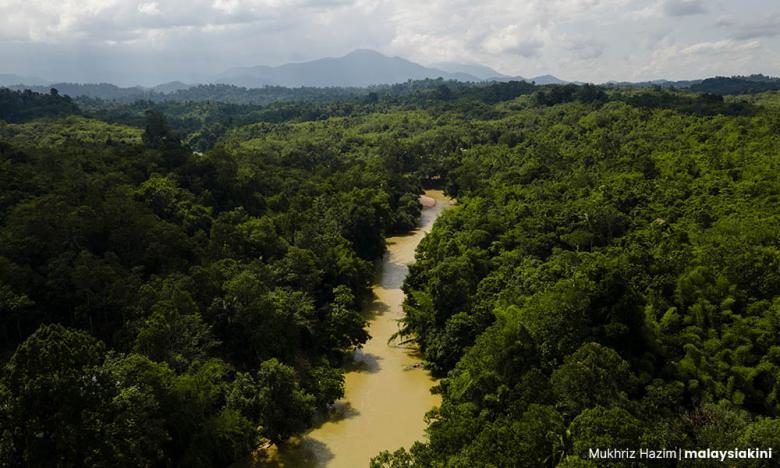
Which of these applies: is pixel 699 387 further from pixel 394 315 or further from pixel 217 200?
pixel 217 200

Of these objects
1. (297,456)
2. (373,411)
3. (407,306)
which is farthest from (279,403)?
(407,306)

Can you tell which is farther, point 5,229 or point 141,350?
point 5,229

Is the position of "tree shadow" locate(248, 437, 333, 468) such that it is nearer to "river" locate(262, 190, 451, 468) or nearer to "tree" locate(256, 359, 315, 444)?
"river" locate(262, 190, 451, 468)

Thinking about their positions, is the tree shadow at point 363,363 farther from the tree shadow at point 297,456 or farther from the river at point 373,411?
the tree shadow at point 297,456

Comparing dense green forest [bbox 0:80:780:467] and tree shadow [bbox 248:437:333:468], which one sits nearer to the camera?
dense green forest [bbox 0:80:780:467]

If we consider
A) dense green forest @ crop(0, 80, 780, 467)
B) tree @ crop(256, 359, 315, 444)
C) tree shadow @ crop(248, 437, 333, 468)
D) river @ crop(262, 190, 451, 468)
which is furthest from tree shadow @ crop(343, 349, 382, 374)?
tree @ crop(256, 359, 315, 444)

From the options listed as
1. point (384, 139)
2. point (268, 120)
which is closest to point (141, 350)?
point (384, 139)

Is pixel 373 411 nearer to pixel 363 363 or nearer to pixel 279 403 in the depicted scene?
pixel 363 363
